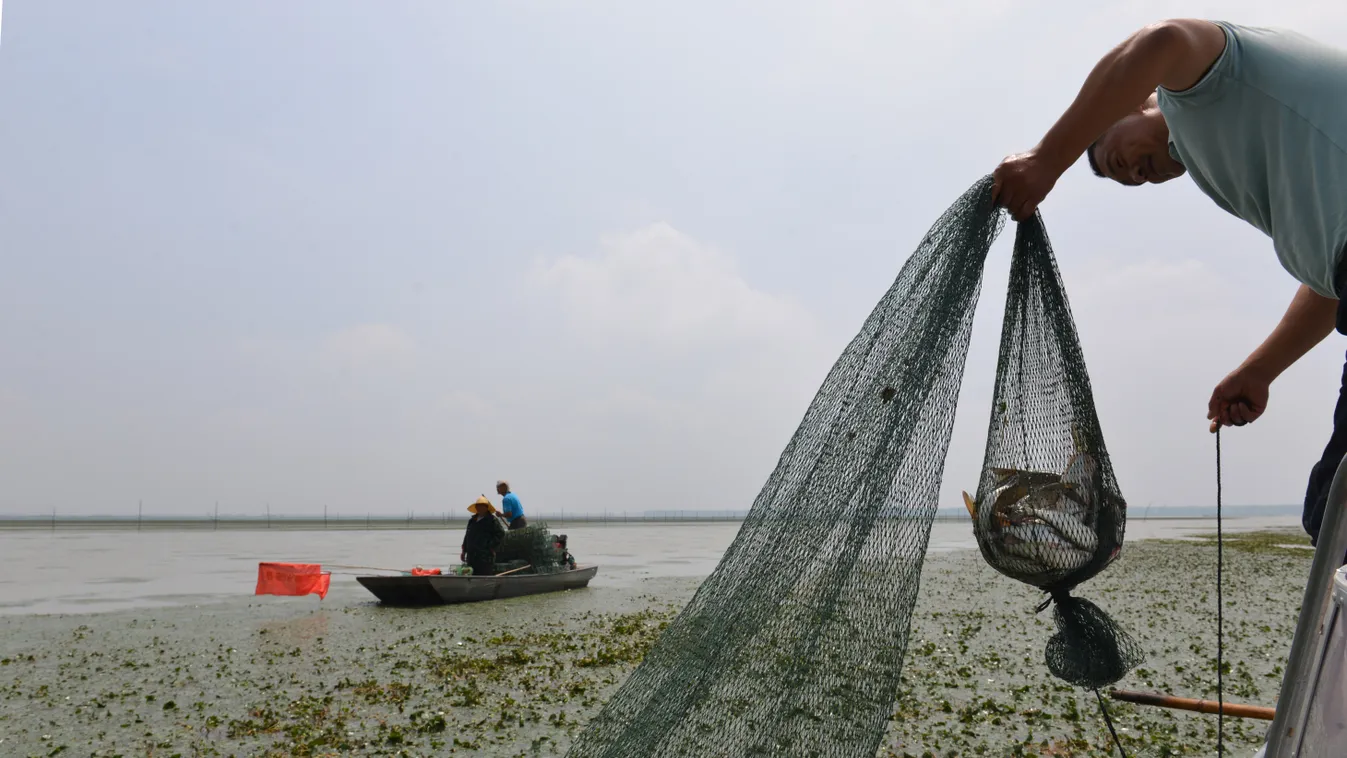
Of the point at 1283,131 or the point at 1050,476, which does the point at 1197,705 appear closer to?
the point at 1050,476

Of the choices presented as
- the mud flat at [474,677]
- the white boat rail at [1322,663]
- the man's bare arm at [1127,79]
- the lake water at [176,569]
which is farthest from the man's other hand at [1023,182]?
the lake water at [176,569]

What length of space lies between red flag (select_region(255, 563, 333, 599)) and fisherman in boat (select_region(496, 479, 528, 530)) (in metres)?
3.38

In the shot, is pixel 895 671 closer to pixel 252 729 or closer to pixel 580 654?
pixel 252 729

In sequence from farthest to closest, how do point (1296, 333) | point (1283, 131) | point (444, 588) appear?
point (444, 588)
point (1296, 333)
point (1283, 131)

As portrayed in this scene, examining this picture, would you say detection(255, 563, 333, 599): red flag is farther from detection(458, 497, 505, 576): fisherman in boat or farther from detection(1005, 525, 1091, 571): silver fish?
detection(1005, 525, 1091, 571): silver fish

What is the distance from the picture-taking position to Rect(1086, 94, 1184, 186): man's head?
2027 millimetres

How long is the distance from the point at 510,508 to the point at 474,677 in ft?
27.5

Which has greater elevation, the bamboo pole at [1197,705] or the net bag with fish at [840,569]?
the net bag with fish at [840,569]

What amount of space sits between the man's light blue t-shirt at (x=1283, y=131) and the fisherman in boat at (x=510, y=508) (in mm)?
14718

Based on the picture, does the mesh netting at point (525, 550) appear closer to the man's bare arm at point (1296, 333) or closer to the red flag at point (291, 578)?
the red flag at point (291, 578)

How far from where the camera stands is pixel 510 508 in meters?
16.0

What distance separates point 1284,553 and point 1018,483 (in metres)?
29.5

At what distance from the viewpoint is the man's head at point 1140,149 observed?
2.03m

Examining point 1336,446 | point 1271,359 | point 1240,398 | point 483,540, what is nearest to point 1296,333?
point 1271,359
